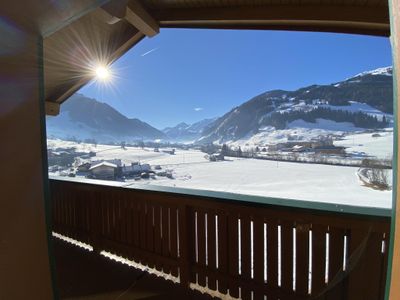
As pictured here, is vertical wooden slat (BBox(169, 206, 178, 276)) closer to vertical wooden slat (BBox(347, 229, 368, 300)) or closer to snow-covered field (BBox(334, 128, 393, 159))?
vertical wooden slat (BBox(347, 229, 368, 300))

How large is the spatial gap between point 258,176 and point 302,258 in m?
0.84

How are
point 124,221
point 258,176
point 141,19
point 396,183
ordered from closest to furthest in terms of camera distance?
point 396,183
point 258,176
point 124,221
point 141,19

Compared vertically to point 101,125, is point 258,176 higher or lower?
lower

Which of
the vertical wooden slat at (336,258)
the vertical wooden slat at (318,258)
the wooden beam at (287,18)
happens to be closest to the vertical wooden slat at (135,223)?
the vertical wooden slat at (318,258)

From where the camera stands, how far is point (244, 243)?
1864 mm

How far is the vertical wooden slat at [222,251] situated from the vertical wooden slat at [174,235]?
17.1 inches

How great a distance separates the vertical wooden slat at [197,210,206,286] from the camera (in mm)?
2059

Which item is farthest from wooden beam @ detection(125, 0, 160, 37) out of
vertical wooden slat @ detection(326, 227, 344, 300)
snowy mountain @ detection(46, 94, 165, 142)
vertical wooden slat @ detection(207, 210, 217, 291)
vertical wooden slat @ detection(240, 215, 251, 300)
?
vertical wooden slat @ detection(326, 227, 344, 300)

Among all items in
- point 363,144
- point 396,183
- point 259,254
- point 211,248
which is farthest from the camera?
point 211,248

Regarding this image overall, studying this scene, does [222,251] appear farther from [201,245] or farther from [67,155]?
[67,155]

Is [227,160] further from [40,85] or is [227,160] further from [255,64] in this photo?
[255,64]

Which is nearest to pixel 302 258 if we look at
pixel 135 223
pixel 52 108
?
pixel 135 223

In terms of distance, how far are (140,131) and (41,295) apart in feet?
7.76

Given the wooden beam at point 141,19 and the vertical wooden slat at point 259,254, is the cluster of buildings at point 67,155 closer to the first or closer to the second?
the wooden beam at point 141,19
